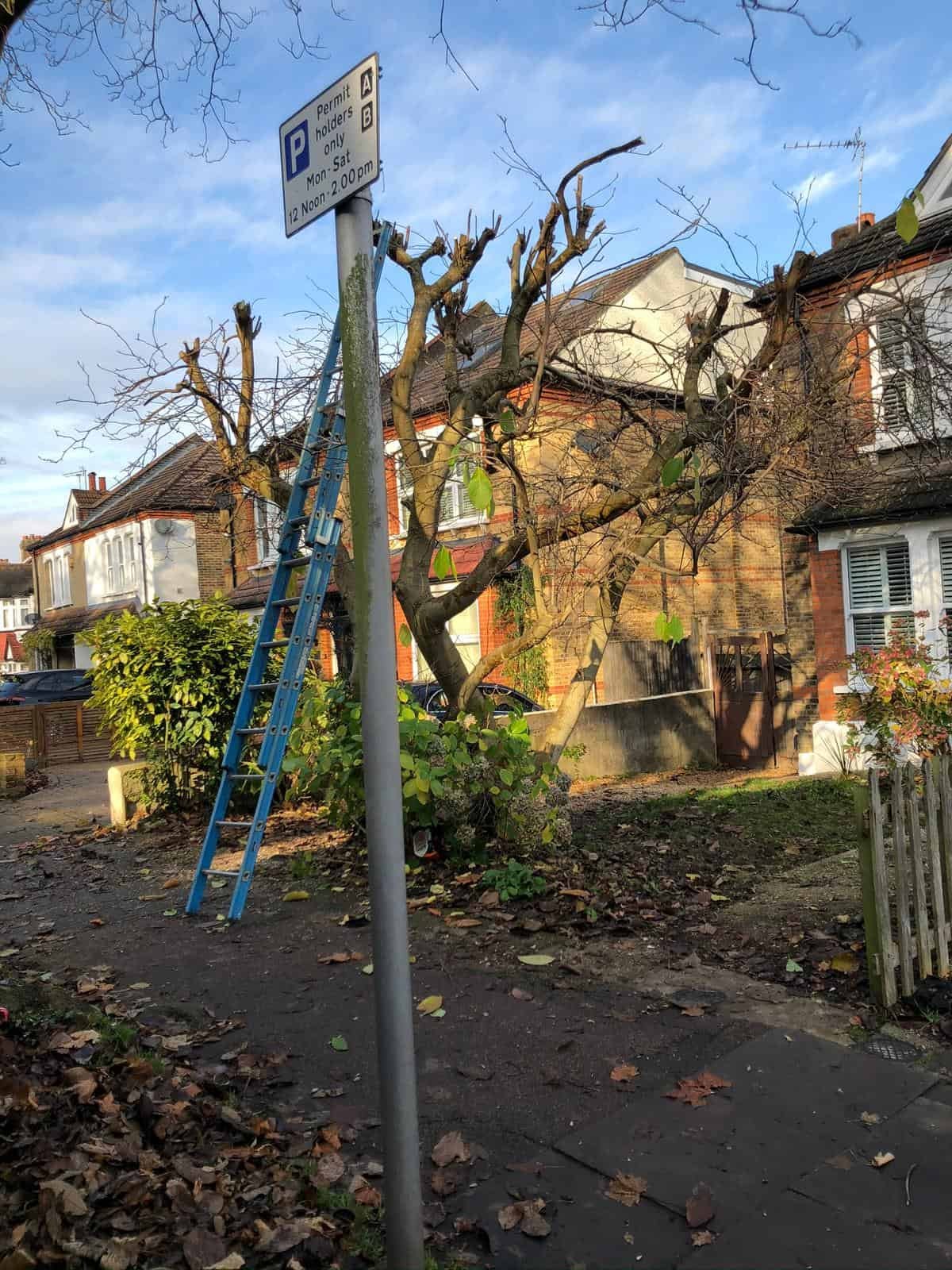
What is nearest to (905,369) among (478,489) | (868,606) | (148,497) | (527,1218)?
(478,489)

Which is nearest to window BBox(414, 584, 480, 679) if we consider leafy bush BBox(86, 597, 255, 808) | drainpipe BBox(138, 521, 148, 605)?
leafy bush BBox(86, 597, 255, 808)

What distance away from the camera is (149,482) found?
34.2 metres

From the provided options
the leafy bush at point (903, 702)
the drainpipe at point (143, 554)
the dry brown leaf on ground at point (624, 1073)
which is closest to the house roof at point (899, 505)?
the leafy bush at point (903, 702)

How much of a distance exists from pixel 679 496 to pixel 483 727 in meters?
2.43

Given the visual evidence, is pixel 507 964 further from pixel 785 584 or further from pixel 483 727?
pixel 785 584

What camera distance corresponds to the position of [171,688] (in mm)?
10852

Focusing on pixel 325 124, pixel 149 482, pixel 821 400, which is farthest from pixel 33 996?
pixel 149 482

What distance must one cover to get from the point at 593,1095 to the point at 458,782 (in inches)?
134

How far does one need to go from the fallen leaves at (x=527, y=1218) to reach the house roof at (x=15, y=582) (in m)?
82.8

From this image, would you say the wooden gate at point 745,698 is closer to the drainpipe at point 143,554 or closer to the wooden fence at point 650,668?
the wooden fence at point 650,668

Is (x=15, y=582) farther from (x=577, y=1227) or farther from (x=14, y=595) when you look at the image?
(x=577, y=1227)

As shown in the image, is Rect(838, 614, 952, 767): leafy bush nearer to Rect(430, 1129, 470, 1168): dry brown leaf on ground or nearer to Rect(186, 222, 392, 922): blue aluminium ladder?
Rect(186, 222, 392, 922): blue aluminium ladder

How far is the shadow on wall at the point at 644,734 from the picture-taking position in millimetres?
16250

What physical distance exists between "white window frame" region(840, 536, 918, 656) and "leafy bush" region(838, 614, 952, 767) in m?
2.24
